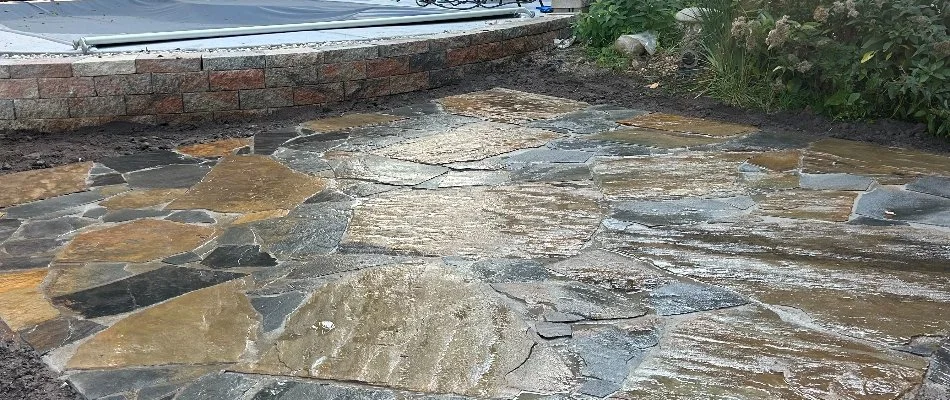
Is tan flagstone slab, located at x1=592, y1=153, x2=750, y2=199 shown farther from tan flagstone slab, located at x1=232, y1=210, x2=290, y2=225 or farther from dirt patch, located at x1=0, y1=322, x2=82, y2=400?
dirt patch, located at x1=0, y1=322, x2=82, y2=400

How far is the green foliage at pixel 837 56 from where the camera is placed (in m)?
4.59

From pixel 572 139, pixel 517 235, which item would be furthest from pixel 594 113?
pixel 517 235

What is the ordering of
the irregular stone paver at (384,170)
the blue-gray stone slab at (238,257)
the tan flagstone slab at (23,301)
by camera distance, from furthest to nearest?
the irregular stone paver at (384,170) → the blue-gray stone slab at (238,257) → the tan flagstone slab at (23,301)

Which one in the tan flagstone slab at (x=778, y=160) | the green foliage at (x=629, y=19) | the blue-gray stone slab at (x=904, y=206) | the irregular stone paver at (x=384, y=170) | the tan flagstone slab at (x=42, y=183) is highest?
the green foliage at (x=629, y=19)

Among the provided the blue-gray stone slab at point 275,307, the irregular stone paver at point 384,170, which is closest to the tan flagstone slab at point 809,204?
the irregular stone paver at point 384,170

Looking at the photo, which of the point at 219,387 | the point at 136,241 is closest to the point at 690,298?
the point at 219,387

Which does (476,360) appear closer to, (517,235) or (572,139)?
(517,235)

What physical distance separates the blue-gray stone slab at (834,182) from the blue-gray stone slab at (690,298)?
1.30m

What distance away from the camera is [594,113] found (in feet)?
18.1

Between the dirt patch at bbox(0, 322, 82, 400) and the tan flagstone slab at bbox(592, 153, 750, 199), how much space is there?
2.33 m

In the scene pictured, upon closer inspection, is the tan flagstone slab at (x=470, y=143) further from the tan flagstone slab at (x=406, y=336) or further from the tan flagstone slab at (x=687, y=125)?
the tan flagstone slab at (x=406, y=336)

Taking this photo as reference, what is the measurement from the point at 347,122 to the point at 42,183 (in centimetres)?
180

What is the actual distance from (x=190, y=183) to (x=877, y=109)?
3.68 m

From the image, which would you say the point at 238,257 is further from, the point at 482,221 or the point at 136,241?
the point at 482,221
